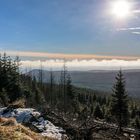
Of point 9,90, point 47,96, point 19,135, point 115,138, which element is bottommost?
point 47,96

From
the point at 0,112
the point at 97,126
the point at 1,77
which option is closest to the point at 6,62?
the point at 1,77

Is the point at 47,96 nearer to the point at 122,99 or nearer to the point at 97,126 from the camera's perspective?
the point at 122,99

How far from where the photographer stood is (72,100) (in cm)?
9925

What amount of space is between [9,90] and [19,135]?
56.8 metres

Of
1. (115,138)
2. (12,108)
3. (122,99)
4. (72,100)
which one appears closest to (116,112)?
(122,99)

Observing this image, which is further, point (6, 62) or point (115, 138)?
point (6, 62)

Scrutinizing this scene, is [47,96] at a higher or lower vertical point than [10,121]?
lower

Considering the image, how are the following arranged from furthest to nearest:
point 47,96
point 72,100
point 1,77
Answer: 1. point 47,96
2. point 72,100
3. point 1,77

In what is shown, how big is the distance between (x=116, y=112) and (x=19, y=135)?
2232 inches

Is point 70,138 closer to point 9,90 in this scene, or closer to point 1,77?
point 9,90

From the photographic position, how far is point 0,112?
20906mm

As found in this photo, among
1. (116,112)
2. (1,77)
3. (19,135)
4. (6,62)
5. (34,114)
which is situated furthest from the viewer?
(6,62)

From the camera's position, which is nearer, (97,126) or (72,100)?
(97,126)

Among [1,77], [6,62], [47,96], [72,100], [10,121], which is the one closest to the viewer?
[10,121]
